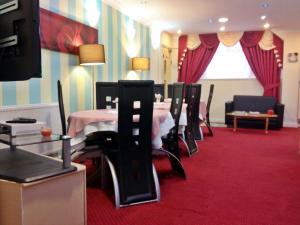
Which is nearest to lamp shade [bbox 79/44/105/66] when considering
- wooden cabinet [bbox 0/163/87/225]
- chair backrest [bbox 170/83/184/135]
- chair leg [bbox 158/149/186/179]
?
chair backrest [bbox 170/83/184/135]

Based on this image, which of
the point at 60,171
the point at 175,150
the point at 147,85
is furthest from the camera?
the point at 175,150

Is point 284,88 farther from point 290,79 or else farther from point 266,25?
point 266,25

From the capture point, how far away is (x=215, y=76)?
26.2 feet

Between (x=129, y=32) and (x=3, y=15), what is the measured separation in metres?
4.98

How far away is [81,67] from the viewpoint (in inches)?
178

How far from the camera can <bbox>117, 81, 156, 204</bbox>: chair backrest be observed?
2391 millimetres

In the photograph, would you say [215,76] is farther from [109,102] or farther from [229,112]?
[109,102]

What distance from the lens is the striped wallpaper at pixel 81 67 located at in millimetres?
3551

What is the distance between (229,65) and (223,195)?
5.69 metres

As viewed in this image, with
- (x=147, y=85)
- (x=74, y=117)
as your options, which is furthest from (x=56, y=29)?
(x=147, y=85)

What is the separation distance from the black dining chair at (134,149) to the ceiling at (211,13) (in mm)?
3104

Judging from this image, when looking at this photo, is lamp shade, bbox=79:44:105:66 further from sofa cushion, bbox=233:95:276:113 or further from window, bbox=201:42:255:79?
window, bbox=201:42:255:79

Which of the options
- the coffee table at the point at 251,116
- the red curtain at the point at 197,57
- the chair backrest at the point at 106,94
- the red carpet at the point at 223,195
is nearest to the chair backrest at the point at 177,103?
the red carpet at the point at 223,195

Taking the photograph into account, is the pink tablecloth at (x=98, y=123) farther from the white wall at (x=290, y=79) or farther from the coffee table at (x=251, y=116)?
the white wall at (x=290, y=79)
